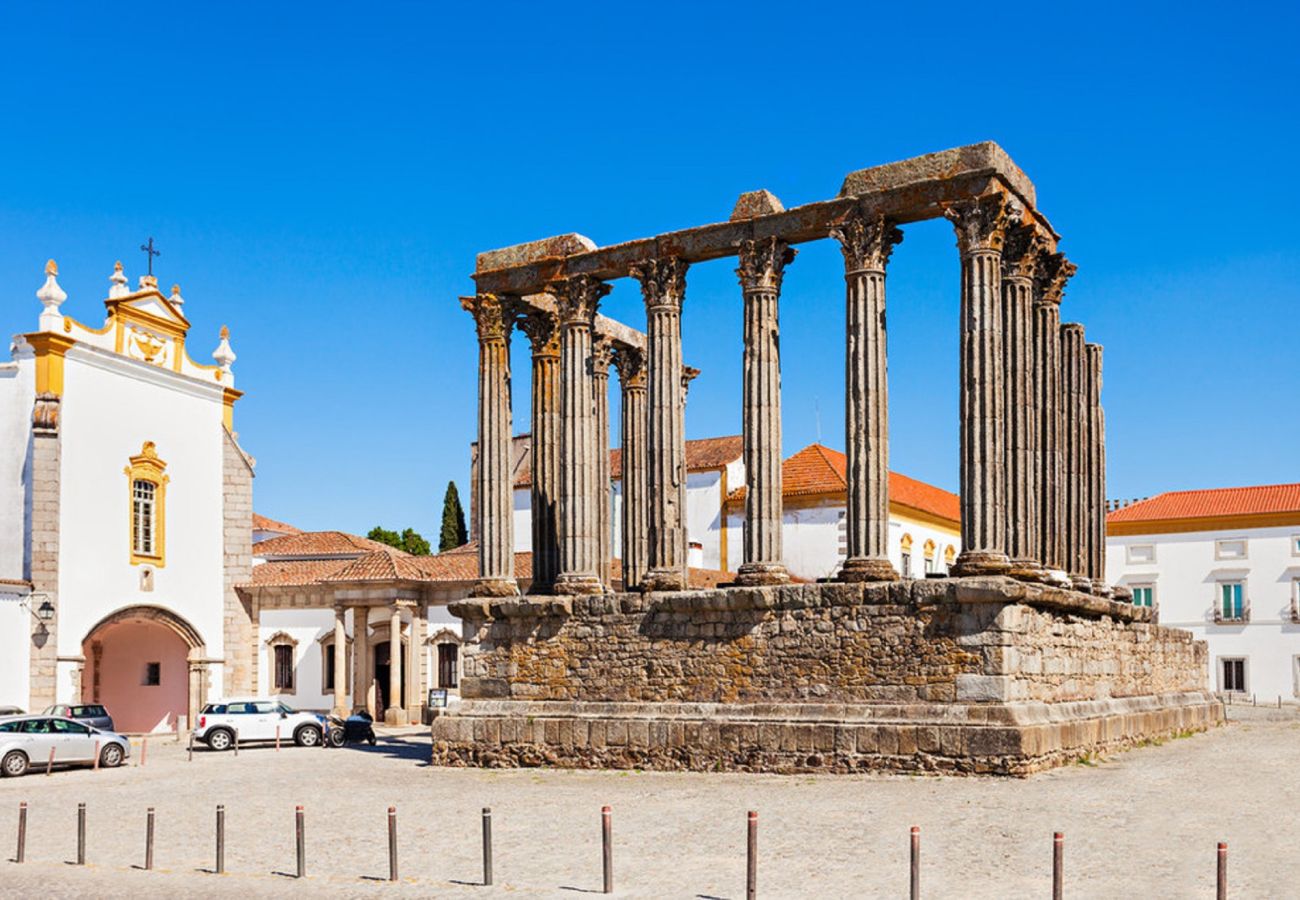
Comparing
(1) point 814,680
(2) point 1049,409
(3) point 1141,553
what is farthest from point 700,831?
(3) point 1141,553

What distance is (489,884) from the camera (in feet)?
39.9

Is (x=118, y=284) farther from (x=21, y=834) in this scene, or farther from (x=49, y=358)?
(x=21, y=834)

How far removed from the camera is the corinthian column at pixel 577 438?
24547mm

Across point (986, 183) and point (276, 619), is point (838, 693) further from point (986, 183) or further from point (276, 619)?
point (276, 619)

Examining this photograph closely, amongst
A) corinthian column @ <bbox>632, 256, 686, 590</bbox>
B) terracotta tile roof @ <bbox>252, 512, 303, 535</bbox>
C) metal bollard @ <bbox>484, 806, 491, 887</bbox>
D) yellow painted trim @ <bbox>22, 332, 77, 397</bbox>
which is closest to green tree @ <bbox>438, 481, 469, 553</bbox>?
terracotta tile roof @ <bbox>252, 512, 303, 535</bbox>

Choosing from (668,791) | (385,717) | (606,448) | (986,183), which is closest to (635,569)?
(606,448)

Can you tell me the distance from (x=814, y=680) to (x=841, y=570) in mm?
1647

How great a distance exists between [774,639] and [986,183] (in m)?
7.31

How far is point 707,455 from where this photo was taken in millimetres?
47344

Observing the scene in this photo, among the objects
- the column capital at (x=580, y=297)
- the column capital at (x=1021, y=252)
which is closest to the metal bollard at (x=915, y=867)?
the column capital at (x=1021, y=252)

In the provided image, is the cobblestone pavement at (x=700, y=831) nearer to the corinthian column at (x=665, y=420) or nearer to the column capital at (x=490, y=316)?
the corinthian column at (x=665, y=420)

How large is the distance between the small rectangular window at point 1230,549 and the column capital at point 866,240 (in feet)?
112

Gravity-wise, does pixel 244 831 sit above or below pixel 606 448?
below

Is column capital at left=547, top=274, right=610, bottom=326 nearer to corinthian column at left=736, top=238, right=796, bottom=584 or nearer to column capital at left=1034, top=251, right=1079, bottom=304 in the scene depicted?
corinthian column at left=736, top=238, right=796, bottom=584
